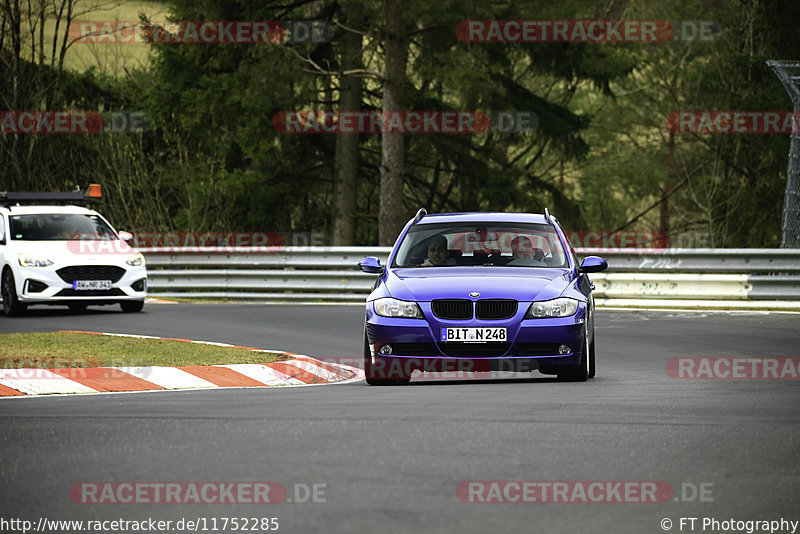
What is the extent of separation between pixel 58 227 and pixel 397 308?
1304 cm

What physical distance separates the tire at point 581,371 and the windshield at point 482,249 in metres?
0.98

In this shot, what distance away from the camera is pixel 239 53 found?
39.6 meters

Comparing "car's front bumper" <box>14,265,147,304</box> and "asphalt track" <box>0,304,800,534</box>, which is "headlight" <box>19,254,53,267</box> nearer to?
"car's front bumper" <box>14,265,147,304</box>

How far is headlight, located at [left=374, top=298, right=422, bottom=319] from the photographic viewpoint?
12.2m

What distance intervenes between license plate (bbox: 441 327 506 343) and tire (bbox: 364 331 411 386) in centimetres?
69

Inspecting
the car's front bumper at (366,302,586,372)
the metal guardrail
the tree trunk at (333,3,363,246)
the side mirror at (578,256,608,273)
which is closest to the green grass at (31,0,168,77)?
the tree trunk at (333,3,363,246)

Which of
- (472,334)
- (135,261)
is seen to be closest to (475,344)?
(472,334)

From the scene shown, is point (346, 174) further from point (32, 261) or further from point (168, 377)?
point (168, 377)

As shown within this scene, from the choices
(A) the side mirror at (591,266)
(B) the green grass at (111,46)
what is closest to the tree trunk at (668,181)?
(B) the green grass at (111,46)

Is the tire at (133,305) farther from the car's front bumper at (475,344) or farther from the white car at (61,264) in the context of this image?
the car's front bumper at (475,344)

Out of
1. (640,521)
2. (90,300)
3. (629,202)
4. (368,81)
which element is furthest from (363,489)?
Answer: (629,202)

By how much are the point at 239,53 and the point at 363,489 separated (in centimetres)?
3368

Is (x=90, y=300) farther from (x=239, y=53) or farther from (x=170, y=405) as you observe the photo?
(x=239, y=53)

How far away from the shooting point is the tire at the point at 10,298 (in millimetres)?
22453
